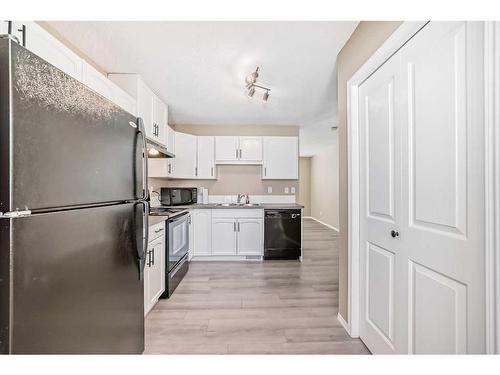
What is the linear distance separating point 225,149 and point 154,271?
8.39ft

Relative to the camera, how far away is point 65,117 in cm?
86

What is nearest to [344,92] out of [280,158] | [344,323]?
[344,323]

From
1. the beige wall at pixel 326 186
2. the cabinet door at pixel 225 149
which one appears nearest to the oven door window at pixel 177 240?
the cabinet door at pixel 225 149

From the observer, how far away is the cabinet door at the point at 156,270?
216cm

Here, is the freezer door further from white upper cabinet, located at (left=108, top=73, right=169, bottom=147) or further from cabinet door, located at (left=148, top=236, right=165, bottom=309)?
white upper cabinet, located at (left=108, top=73, right=169, bottom=147)

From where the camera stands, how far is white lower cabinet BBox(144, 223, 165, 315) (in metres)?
2.07

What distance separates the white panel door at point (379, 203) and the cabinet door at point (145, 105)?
2.11 metres

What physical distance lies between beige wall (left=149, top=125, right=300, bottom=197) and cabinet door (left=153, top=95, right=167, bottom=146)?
3.94 feet

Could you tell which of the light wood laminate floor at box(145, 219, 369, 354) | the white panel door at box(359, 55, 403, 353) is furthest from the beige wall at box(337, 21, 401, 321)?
the light wood laminate floor at box(145, 219, 369, 354)

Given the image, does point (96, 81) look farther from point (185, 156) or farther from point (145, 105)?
point (185, 156)

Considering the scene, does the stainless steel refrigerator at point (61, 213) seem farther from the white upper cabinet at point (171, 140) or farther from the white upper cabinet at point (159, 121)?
the white upper cabinet at point (171, 140)

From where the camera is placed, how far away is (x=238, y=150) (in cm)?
431

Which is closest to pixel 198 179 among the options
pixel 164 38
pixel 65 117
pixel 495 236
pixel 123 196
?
pixel 164 38

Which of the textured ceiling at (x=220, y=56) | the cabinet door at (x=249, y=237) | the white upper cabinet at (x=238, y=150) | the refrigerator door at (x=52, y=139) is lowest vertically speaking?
the cabinet door at (x=249, y=237)
